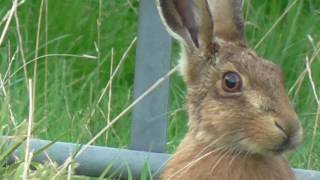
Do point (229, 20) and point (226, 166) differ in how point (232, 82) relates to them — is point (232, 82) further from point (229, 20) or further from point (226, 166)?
point (229, 20)

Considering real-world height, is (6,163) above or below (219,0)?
below

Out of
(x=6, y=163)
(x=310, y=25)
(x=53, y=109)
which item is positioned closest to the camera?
(x=6, y=163)

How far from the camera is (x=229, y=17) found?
263 inches

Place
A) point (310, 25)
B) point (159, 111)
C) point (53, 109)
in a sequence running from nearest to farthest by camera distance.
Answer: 1. point (159, 111)
2. point (53, 109)
3. point (310, 25)

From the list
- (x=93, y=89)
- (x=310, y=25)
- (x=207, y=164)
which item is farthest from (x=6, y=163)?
(x=310, y=25)

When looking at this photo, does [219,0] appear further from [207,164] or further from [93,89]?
[93,89]

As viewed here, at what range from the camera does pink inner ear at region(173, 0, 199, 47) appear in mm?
6555

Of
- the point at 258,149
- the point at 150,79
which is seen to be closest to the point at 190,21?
the point at 150,79

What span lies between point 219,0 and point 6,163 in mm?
1054

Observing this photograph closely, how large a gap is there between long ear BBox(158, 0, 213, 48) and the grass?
58 centimetres

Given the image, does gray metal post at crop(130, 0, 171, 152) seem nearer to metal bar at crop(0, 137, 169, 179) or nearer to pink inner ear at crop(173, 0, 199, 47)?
metal bar at crop(0, 137, 169, 179)

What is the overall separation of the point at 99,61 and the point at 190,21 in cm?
137

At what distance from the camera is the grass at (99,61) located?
727 cm

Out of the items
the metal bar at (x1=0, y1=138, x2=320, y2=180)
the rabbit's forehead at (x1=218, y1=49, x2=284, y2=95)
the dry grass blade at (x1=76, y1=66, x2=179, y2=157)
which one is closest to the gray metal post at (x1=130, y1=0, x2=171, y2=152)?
the metal bar at (x1=0, y1=138, x2=320, y2=180)
